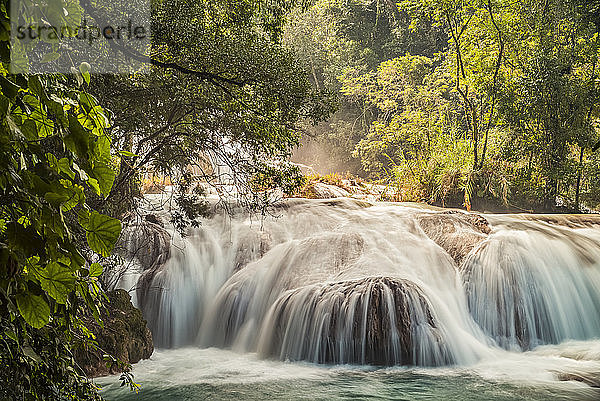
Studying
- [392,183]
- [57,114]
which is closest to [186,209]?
[57,114]

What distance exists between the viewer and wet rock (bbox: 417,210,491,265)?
30.3 feet

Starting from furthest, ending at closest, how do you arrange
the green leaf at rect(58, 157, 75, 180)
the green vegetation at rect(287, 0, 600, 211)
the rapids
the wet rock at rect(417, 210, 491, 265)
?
the green vegetation at rect(287, 0, 600, 211)
the wet rock at rect(417, 210, 491, 265)
the rapids
the green leaf at rect(58, 157, 75, 180)

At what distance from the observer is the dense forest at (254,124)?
95 centimetres

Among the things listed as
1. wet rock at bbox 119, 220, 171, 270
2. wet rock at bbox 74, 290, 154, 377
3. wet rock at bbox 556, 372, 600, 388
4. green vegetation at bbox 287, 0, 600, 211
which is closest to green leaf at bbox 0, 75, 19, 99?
wet rock at bbox 74, 290, 154, 377

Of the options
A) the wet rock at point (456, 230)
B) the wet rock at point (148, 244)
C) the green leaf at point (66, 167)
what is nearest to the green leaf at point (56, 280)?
Result: the green leaf at point (66, 167)

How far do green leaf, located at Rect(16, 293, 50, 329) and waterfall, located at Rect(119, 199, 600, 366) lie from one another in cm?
661

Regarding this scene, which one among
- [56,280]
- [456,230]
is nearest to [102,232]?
[56,280]

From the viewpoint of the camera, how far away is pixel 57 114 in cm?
95

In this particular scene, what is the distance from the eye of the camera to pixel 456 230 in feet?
31.6

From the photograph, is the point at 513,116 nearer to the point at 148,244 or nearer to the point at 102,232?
the point at 148,244

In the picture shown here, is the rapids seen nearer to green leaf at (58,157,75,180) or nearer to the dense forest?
the dense forest

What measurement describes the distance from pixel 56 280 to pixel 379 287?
6.79m

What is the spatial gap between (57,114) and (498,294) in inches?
336

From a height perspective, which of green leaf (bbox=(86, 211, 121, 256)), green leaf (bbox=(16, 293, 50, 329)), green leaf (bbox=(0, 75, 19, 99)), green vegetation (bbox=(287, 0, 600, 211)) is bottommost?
green leaf (bbox=(16, 293, 50, 329))
